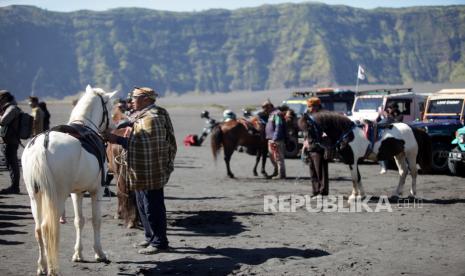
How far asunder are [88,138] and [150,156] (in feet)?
2.58

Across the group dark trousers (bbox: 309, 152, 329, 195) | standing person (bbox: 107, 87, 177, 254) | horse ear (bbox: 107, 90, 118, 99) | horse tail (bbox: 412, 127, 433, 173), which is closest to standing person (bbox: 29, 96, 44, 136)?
dark trousers (bbox: 309, 152, 329, 195)

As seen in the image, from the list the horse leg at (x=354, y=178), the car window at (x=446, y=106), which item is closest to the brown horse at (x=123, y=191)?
the horse leg at (x=354, y=178)

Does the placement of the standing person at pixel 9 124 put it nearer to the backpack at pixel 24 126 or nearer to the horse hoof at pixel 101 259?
the backpack at pixel 24 126

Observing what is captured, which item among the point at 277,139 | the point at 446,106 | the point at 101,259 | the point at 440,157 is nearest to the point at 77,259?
the point at 101,259

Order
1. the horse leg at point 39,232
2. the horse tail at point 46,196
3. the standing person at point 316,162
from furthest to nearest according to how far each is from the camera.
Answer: the standing person at point 316,162
the horse leg at point 39,232
the horse tail at point 46,196

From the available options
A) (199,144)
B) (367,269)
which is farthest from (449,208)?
(199,144)

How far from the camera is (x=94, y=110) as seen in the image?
26.3 ft

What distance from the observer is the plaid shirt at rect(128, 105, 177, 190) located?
7781 mm

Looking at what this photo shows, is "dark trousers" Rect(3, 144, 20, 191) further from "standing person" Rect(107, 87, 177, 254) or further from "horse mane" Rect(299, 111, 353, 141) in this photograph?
"horse mane" Rect(299, 111, 353, 141)

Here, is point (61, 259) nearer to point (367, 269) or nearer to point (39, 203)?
point (39, 203)

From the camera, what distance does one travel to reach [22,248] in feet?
27.4

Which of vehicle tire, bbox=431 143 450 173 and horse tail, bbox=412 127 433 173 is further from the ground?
horse tail, bbox=412 127 433 173

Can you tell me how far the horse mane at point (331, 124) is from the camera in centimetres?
1199

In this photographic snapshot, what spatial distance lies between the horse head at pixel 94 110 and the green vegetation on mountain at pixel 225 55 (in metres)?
145
